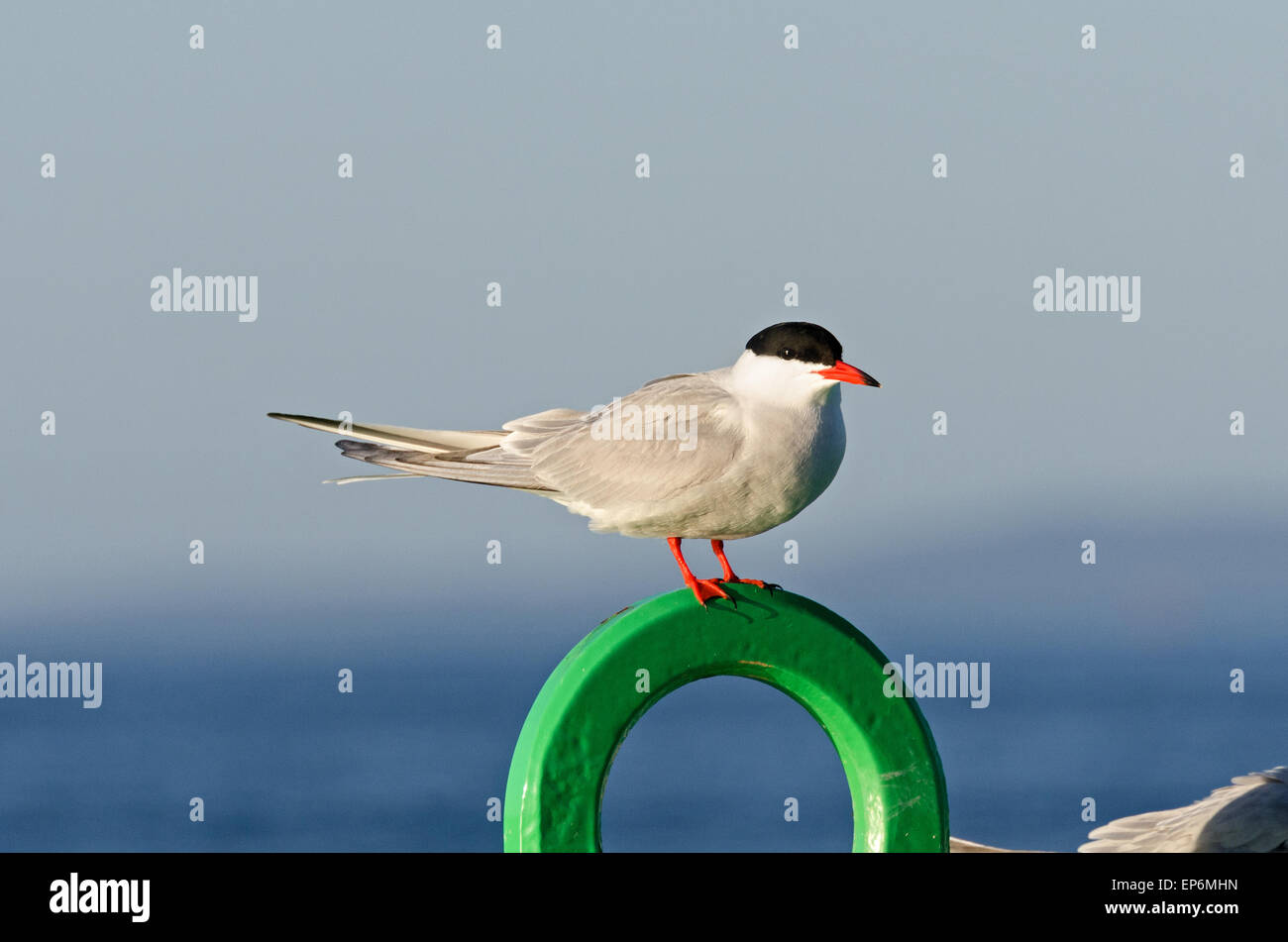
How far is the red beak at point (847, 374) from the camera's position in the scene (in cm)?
562

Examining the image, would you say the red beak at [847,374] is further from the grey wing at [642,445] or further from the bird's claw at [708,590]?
the bird's claw at [708,590]

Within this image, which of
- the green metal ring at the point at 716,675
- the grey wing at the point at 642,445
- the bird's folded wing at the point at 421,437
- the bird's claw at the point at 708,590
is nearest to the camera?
the green metal ring at the point at 716,675

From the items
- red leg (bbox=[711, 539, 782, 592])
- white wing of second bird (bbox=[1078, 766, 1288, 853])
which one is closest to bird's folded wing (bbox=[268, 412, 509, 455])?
red leg (bbox=[711, 539, 782, 592])

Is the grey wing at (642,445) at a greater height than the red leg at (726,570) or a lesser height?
greater

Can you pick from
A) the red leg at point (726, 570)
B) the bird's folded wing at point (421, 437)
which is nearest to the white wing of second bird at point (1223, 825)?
the red leg at point (726, 570)

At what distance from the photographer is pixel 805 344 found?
18.6 feet

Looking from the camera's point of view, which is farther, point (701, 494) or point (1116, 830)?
point (1116, 830)

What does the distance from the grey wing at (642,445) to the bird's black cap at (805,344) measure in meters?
0.28

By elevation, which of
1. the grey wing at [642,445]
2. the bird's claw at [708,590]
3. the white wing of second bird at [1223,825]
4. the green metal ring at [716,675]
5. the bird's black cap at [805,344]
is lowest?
the white wing of second bird at [1223,825]

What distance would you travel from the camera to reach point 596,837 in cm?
540
